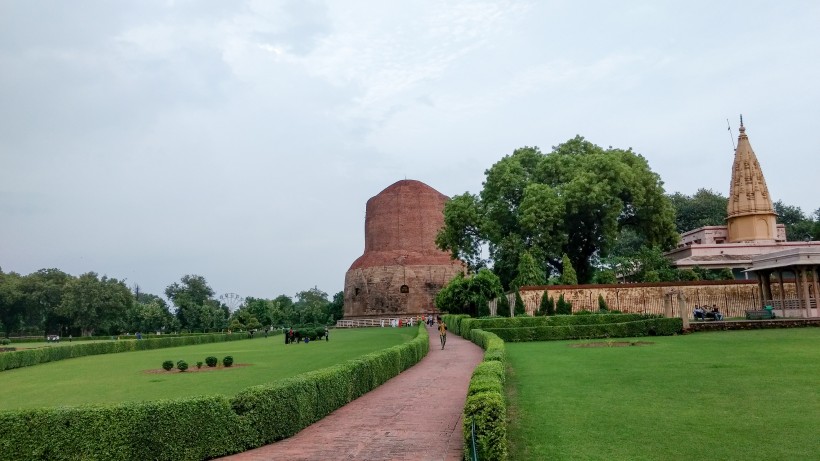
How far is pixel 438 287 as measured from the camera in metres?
49.8

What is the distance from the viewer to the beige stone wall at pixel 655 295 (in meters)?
25.8

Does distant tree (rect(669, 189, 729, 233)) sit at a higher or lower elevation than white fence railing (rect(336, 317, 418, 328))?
higher

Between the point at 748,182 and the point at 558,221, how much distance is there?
13565mm

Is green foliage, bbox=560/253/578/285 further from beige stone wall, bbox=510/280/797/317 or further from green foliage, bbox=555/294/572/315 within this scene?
green foliage, bbox=555/294/572/315

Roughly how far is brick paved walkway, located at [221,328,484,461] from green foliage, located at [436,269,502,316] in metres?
18.2

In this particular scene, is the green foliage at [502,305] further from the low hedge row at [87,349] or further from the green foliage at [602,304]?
the low hedge row at [87,349]

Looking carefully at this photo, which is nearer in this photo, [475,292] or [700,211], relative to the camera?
[475,292]

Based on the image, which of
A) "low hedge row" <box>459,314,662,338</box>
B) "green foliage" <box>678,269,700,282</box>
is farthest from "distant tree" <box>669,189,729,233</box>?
"low hedge row" <box>459,314,662,338</box>

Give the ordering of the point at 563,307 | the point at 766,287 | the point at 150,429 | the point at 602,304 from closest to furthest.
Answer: the point at 150,429 < the point at 766,287 < the point at 563,307 < the point at 602,304

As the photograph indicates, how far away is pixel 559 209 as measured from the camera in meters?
26.9

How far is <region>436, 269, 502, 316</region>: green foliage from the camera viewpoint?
29453 mm

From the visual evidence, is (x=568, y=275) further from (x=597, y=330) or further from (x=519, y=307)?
(x=597, y=330)

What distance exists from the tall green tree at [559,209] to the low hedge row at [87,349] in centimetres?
1445

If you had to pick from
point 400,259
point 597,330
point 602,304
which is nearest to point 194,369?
point 597,330
